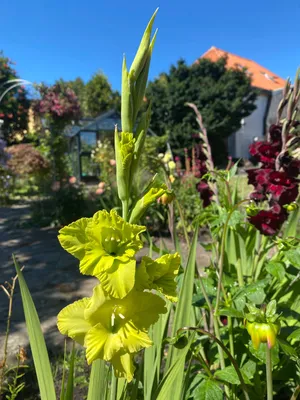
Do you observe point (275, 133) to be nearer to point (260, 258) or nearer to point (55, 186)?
point (260, 258)

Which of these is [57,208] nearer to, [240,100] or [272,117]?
[240,100]

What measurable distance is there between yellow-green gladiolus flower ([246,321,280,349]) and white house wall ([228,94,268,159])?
85.1ft

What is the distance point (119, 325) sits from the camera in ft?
2.51

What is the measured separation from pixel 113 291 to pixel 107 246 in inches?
4.0

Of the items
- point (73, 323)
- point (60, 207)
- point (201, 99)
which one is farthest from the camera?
point (201, 99)

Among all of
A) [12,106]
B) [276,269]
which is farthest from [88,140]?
[276,269]

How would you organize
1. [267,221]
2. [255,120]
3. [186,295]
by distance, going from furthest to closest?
[255,120] → [267,221] → [186,295]

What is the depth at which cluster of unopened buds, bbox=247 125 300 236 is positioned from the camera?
1591mm

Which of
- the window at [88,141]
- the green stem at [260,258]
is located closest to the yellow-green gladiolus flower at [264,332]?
the green stem at [260,258]

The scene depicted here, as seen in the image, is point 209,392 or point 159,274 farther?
point 209,392

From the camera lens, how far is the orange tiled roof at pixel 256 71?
29.1 meters

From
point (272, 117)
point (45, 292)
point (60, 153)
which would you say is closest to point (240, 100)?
→ point (272, 117)

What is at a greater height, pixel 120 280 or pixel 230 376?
pixel 120 280

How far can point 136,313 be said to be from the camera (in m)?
0.76
